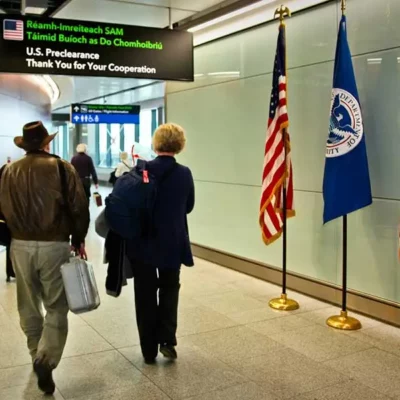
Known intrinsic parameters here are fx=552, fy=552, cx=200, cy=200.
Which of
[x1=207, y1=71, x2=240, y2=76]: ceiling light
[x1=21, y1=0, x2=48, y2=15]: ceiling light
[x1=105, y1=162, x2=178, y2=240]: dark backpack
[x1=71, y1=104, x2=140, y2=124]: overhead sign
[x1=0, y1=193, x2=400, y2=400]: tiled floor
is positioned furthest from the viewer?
[x1=71, y1=104, x2=140, y2=124]: overhead sign

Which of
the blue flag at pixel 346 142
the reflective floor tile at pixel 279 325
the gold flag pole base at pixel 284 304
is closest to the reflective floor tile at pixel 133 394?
the reflective floor tile at pixel 279 325

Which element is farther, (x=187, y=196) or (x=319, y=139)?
(x=319, y=139)

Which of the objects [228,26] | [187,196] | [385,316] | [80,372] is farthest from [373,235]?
[228,26]

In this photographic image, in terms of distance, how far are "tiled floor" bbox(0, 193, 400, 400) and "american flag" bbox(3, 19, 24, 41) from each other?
2.56 metres

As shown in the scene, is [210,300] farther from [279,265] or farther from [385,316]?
[385,316]

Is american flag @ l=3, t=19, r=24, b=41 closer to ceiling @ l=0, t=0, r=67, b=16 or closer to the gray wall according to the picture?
Result: ceiling @ l=0, t=0, r=67, b=16

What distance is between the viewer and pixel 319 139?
5.47 meters

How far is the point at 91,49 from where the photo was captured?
5512 millimetres

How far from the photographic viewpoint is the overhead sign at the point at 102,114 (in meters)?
14.3

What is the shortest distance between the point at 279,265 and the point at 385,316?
60.7 inches

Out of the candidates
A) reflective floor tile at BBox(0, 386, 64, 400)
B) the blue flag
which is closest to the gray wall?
the blue flag

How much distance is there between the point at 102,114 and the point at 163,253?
1121 centimetres

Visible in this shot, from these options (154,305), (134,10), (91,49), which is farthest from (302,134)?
(154,305)

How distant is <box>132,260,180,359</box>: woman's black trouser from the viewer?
3.76 metres
